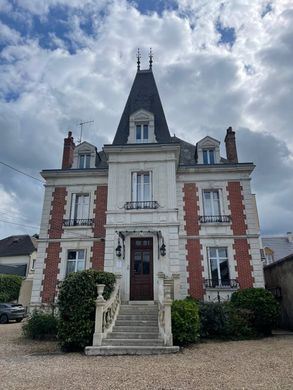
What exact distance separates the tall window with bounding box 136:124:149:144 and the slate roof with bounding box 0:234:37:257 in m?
19.8

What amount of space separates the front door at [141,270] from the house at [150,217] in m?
0.04

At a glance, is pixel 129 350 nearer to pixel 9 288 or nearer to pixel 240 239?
pixel 240 239

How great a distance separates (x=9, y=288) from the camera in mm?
22062

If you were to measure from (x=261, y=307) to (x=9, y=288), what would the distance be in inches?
763

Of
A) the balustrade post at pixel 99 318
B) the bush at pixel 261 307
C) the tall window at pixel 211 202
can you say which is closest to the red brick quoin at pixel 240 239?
the tall window at pixel 211 202

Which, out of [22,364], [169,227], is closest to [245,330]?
[169,227]

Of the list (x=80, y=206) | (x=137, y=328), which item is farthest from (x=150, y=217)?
(x=137, y=328)

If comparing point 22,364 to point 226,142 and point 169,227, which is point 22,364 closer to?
point 169,227

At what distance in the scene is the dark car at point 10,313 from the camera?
16.2 m

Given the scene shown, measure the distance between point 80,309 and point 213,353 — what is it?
3.57 metres

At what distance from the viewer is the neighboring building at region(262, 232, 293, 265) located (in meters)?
28.6

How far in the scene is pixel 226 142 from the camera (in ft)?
50.4

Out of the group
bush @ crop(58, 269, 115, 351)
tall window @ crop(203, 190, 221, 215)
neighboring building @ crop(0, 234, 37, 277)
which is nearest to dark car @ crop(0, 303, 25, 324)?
bush @ crop(58, 269, 115, 351)

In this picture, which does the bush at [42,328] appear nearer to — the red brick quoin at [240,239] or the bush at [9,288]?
the red brick quoin at [240,239]
